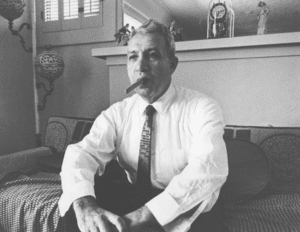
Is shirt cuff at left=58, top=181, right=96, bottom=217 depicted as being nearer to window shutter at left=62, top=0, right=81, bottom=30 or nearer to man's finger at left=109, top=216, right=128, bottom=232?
man's finger at left=109, top=216, right=128, bottom=232

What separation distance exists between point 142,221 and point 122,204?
0.68ft

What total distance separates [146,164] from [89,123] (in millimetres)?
768

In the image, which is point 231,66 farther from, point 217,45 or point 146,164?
point 146,164

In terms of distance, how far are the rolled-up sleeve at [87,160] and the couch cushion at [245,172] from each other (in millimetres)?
531

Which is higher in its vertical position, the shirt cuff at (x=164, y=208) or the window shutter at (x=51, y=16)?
the window shutter at (x=51, y=16)

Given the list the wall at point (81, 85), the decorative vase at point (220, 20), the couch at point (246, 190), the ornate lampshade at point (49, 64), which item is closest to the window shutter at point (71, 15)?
the wall at point (81, 85)

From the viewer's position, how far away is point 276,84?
1.60m

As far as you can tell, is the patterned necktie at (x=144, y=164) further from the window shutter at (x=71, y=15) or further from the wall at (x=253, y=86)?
the window shutter at (x=71, y=15)

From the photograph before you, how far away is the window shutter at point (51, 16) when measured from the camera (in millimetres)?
2377

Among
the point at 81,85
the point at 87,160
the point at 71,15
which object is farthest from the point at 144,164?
the point at 71,15

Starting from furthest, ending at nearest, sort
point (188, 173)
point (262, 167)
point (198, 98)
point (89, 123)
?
1. point (89, 123)
2. point (262, 167)
3. point (198, 98)
4. point (188, 173)

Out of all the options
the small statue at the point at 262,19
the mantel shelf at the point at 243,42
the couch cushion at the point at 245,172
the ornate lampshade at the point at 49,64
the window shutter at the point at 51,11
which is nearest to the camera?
the couch cushion at the point at 245,172

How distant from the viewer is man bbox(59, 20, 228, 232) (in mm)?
796

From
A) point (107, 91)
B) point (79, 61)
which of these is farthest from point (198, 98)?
point (79, 61)
